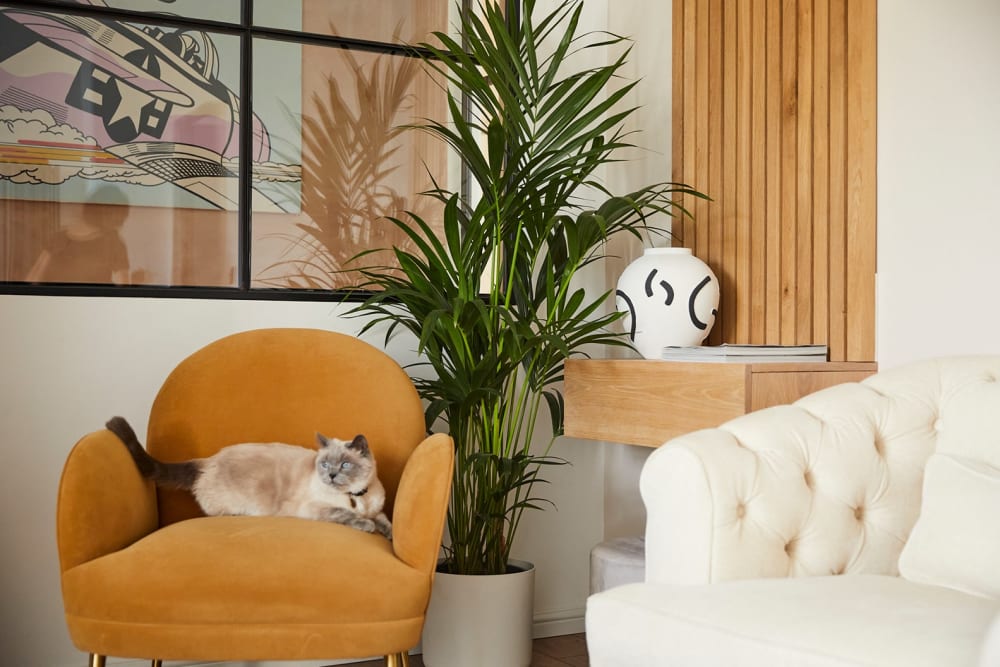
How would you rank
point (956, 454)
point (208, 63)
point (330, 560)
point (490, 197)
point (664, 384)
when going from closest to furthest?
point (956, 454) < point (330, 560) < point (664, 384) < point (490, 197) < point (208, 63)

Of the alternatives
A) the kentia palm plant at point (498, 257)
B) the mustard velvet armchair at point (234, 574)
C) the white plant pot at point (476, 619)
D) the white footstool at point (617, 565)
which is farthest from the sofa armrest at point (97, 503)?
the white footstool at point (617, 565)

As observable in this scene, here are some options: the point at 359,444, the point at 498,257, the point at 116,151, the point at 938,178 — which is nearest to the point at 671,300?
the point at 498,257

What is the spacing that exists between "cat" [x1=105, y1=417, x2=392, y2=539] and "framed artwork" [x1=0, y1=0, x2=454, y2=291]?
781mm

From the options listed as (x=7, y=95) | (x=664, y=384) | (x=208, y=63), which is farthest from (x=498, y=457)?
(x=7, y=95)

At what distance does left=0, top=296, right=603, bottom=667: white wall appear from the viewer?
8.24ft

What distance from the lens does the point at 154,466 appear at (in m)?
2.11

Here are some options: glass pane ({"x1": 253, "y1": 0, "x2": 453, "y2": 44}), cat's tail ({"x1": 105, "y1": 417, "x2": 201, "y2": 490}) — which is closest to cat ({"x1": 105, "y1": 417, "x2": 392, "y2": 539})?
cat's tail ({"x1": 105, "y1": 417, "x2": 201, "y2": 490})

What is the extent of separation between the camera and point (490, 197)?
2.56 meters

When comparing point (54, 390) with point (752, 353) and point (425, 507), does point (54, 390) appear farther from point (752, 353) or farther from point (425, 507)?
point (752, 353)

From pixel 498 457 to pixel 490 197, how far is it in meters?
0.70

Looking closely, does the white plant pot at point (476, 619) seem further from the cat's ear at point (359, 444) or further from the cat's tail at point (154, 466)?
the cat's tail at point (154, 466)

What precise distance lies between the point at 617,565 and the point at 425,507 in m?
0.77

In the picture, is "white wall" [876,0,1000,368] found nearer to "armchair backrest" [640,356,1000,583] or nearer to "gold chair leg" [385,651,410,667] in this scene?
"armchair backrest" [640,356,1000,583]

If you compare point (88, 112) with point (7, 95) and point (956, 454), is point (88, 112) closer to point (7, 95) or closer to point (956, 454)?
point (7, 95)
